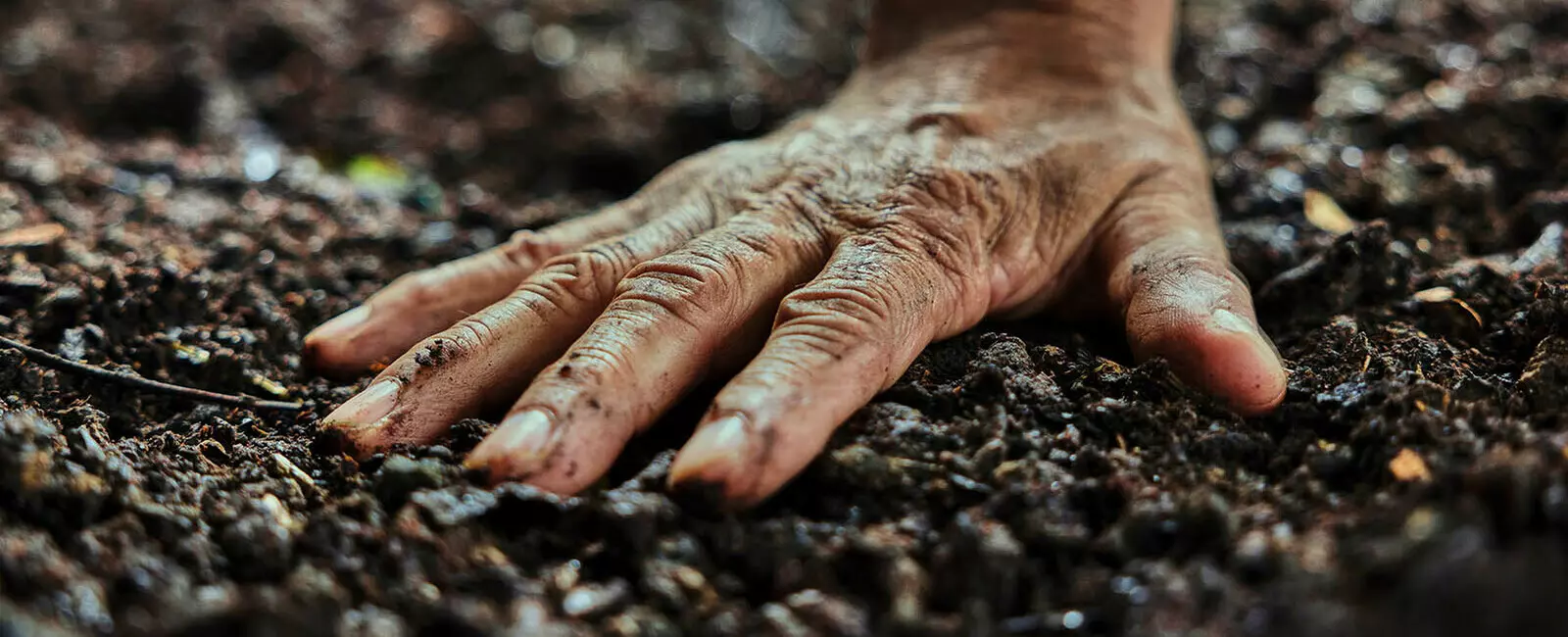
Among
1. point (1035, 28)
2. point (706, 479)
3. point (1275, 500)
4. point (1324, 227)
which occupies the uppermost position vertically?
point (1035, 28)

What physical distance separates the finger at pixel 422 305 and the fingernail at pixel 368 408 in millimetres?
293

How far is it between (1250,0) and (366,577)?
317 centimetres

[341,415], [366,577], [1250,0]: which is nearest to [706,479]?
[366,577]

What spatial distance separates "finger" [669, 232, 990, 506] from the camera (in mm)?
1263

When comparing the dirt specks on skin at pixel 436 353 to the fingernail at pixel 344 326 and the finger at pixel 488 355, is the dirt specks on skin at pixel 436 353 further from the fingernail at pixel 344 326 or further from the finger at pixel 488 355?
the fingernail at pixel 344 326

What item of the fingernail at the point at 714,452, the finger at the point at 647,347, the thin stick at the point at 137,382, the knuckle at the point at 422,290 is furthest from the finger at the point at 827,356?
the thin stick at the point at 137,382

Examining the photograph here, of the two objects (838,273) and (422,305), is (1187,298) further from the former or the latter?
(422,305)

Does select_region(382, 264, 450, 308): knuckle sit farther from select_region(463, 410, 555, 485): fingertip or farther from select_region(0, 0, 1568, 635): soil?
select_region(463, 410, 555, 485): fingertip

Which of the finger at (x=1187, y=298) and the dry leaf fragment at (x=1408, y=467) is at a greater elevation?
the finger at (x=1187, y=298)

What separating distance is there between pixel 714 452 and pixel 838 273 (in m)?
0.40

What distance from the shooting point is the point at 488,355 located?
154 centimetres

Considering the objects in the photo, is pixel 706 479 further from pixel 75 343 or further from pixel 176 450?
pixel 75 343

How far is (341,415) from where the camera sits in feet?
4.81

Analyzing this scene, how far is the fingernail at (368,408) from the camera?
57.5 inches
